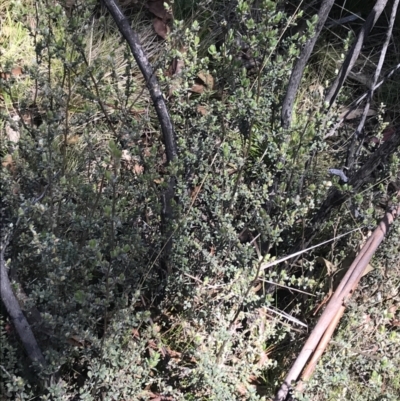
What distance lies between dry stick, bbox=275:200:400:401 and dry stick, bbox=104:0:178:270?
1.81 ft

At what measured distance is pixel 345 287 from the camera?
1.94 metres

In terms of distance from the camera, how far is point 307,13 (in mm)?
2939

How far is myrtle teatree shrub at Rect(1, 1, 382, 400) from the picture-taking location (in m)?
1.61

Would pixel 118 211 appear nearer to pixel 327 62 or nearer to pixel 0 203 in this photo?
pixel 0 203

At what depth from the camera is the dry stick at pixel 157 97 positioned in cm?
164

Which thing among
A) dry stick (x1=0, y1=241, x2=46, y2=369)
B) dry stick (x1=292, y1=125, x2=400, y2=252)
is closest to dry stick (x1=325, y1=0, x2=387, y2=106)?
dry stick (x1=292, y1=125, x2=400, y2=252)

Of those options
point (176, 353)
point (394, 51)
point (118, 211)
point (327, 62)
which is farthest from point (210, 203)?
point (394, 51)

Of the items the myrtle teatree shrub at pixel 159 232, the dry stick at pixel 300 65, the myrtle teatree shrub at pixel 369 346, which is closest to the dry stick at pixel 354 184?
the myrtle teatree shrub at pixel 159 232

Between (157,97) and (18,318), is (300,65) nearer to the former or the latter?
(157,97)

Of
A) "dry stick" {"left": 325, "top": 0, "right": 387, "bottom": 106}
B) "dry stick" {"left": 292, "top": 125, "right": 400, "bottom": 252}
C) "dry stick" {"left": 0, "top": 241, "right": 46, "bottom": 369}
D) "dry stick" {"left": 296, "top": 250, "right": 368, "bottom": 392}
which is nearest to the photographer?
"dry stick" {"left": 0, "top": 241, "right": 46, "bottom": 369}

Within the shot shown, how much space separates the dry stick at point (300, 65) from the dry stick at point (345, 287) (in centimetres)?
50

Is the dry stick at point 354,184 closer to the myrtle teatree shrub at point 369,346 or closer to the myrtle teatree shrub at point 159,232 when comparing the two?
the myrtle teatree shrub at point 159,232

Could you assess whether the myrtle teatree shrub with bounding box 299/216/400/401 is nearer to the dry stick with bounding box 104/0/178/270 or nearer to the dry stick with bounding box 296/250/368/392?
the dry stick with bounding box 296/250/368/392

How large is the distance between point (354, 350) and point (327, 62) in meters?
1.58
